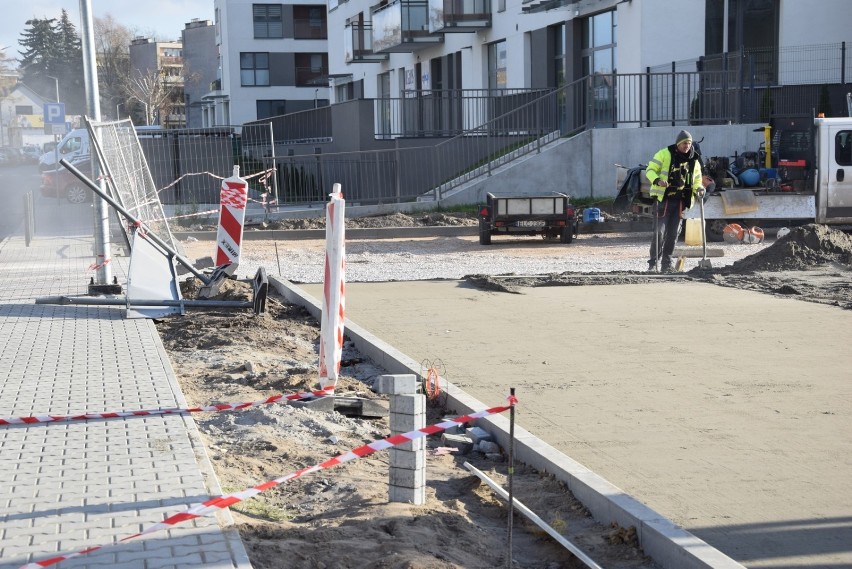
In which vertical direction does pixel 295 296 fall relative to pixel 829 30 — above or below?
below

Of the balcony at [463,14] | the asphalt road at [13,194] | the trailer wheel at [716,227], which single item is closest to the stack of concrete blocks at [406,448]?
the trailer wheel at [716,227]

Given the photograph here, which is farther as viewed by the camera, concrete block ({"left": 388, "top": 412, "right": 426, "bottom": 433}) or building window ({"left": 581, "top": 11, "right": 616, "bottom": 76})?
building window ({"left": 581, "top": 11, "right": 616, "bottom": 76})

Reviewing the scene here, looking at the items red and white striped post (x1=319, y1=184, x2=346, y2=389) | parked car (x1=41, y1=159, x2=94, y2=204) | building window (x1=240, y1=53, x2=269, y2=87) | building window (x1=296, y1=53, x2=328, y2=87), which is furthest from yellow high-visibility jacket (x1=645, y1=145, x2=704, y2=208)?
building window (x1=296, y1=53, x2=328, y2=87)

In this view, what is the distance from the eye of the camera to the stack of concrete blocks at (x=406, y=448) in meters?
5.55

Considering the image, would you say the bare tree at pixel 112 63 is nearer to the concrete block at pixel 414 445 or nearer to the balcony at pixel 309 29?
the balcony at pixel 309 29

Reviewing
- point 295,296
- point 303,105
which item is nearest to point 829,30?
point 295,296

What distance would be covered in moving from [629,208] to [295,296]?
12.2 metres

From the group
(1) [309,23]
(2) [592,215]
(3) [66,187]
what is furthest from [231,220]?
(1) [309,23]

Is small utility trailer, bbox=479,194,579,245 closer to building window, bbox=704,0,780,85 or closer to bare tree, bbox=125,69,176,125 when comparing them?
building window, bbox=704,0,780,85

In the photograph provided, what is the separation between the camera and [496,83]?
129 feet

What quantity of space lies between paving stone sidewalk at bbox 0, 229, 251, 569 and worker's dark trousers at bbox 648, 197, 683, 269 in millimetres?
8208

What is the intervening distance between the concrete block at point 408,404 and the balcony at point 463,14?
34.1 metres

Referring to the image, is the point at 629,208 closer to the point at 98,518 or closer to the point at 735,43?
the point at 735,43

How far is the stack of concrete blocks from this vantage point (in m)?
5.55
